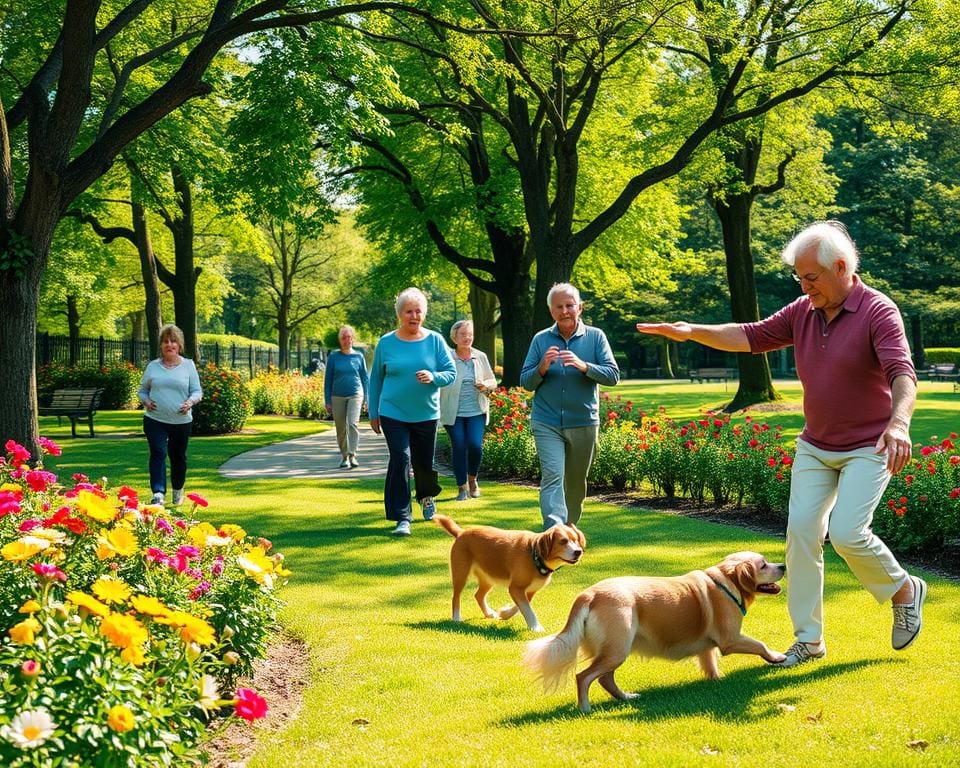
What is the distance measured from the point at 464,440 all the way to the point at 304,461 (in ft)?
19.1

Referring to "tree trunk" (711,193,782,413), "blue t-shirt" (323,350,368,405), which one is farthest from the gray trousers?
"tree trunk" (711,193,782,413)

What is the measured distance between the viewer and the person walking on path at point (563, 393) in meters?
7.66

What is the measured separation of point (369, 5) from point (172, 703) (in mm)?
11556

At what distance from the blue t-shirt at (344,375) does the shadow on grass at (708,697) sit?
35.8 feet

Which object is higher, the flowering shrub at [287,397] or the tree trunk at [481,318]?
the tree trunk at [481,318]

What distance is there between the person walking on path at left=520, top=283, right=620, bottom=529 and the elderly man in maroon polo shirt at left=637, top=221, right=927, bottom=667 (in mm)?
2295

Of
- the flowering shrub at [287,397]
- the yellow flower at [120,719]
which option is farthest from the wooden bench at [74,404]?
the yellow flower at [120,719]

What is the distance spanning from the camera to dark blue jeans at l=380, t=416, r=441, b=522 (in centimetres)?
991

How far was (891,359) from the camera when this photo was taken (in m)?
5.01

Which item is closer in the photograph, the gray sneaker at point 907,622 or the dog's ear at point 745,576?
the dog's ear at point 745,576

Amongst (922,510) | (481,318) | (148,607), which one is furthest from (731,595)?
(481,318)

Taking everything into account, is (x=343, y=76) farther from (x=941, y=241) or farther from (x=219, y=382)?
(x=941, y=241)

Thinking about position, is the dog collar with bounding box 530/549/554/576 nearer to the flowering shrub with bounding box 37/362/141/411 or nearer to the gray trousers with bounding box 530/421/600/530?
the gray trousers with bounding box 530/421/600/530

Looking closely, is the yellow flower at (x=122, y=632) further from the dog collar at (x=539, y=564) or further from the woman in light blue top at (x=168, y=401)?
the woman in light blue top at (x=168, y=401)
